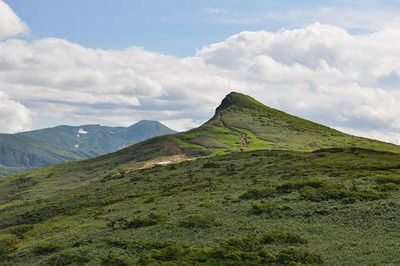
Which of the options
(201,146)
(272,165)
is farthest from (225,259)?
(201,146)

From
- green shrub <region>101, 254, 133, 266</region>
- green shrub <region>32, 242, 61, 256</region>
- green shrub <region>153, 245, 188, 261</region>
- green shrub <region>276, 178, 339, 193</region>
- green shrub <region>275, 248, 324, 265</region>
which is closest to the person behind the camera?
green shrub <region>275, 248, 324, 265</region>

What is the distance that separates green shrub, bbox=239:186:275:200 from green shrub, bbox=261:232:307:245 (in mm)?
19011

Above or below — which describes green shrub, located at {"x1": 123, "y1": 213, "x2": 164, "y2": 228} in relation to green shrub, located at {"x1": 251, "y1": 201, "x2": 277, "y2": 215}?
below

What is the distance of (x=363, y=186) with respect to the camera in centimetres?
6881

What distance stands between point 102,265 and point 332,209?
27118 mm

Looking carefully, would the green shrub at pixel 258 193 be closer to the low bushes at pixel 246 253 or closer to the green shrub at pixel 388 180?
the green shrub at pixel 388 180

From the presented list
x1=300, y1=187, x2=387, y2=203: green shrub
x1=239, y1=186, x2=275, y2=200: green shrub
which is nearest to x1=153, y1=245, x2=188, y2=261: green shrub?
x1=239, y1=186, x2=275, y2=200: green shrub

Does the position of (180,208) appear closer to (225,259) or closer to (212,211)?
(212,211)

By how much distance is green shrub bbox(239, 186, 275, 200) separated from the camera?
68.9 meters

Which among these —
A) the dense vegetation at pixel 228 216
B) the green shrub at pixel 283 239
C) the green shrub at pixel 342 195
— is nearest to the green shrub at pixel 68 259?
the dense vegetation at pixel 228 216

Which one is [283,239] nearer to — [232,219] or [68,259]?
[232,219]

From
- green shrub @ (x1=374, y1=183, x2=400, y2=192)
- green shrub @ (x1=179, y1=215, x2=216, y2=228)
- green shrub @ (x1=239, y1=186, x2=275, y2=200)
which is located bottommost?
green shrub @ (x1=179, y1=215, x2=216, y2=228)

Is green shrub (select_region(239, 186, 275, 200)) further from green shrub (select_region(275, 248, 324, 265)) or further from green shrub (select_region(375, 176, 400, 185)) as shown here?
green shrub (select_region(275, 248, 324, 265))

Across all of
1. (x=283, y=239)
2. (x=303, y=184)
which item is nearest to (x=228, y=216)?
(x=283, y=239)
